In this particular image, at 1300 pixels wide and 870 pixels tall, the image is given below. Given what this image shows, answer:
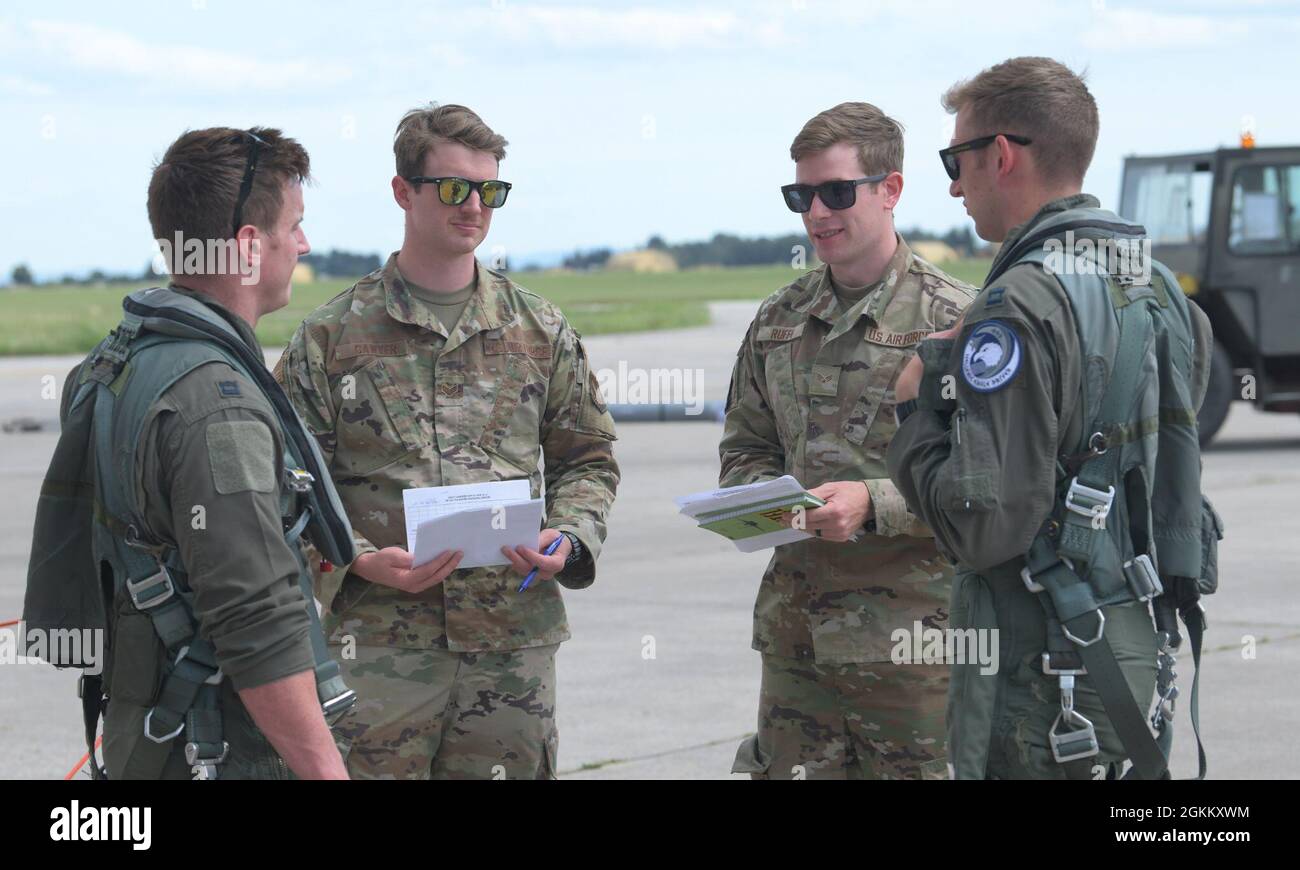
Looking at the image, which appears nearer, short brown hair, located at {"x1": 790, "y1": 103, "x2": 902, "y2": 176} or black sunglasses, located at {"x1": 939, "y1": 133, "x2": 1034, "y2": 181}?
black sunglasses, located at {"x1": 939, "y1": 133, "x2": 1034, "y2": 181}

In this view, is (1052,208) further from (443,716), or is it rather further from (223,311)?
(443,716)

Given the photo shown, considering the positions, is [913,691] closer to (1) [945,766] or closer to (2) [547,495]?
(1) [945,766]

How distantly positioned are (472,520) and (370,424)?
551 mm

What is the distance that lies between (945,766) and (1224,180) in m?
13.7

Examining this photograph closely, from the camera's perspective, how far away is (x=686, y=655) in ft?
26.3

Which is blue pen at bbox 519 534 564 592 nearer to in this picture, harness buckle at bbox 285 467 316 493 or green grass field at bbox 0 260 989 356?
harness buckle at bbox 285 467 316 493

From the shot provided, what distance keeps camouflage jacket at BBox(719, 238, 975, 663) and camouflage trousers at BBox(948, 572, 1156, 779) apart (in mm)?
972

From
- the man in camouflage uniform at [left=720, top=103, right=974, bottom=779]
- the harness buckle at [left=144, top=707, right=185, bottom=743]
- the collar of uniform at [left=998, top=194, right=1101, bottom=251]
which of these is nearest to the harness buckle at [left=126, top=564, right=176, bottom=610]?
the harness buckle at [left=144, top=707, right=185, bottom=743]

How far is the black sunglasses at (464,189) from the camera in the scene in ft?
A: 13.5

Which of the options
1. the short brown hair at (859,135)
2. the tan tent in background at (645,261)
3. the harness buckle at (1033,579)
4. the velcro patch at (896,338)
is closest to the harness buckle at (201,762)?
the harness buckle at (1033,579)

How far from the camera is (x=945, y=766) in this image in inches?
160

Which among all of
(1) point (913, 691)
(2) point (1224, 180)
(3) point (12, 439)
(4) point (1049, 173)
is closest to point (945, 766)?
(1) point (913, 691)

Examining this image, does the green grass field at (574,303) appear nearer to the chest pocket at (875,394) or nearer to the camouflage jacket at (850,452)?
the camouflage jacket at (850,452)

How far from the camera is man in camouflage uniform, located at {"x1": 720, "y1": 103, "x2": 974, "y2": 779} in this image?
4074 millimetres
